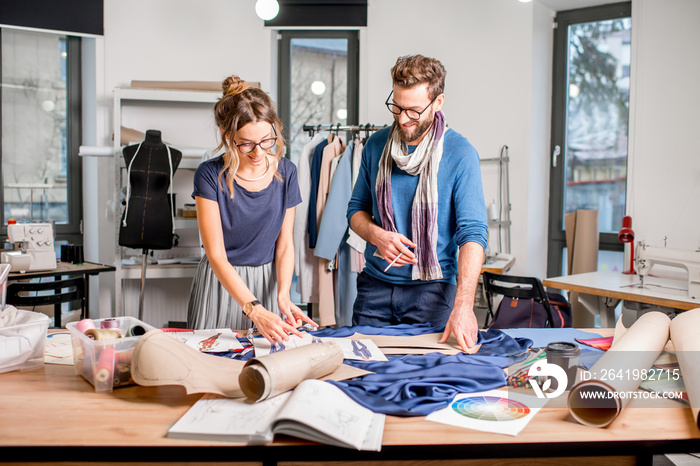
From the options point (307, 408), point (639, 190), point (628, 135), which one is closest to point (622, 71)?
point (628, 135)

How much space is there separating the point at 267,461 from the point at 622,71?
407 centimetres

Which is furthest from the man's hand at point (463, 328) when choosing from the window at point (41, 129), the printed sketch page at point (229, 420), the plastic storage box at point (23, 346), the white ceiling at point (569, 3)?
the window at point (41, 129)

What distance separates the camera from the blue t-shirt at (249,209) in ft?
6.26

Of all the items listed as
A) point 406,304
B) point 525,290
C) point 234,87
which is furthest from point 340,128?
point 406,304

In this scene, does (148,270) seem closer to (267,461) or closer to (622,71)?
(267,461)

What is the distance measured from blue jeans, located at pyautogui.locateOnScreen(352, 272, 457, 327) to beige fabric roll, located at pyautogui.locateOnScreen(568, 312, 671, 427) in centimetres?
61

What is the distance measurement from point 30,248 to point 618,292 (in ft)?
11.2

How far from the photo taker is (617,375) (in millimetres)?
1158

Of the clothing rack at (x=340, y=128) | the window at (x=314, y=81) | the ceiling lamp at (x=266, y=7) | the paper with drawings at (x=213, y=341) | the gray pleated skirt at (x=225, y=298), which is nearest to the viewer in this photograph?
the paper with drawings at (x=213, y=341)

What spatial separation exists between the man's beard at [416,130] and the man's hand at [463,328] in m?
0.61

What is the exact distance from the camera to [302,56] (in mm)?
4629

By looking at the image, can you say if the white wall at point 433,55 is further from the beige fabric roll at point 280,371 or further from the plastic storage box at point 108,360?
the beige fabric roll at point 280,371

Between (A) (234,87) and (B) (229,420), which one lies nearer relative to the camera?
(B) (229,420)

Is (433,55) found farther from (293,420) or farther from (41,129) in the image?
(293,420)
